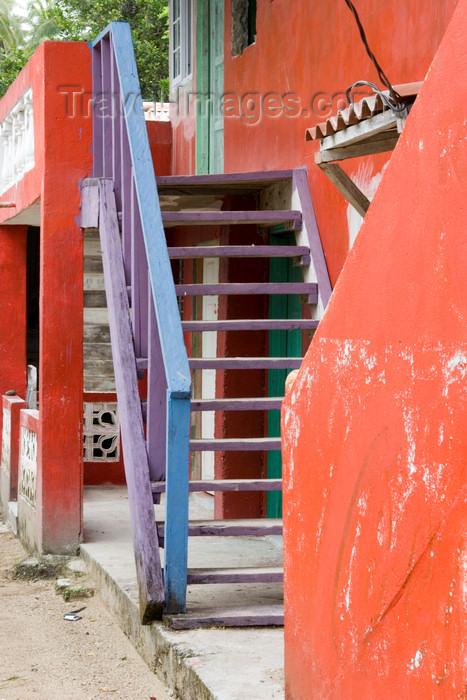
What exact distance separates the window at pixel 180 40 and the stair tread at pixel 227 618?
19.6 feet

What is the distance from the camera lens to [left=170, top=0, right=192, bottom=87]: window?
31.2 feet

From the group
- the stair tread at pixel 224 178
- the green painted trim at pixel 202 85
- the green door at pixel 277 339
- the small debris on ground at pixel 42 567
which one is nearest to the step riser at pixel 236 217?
the stair tread at pixel 224 178

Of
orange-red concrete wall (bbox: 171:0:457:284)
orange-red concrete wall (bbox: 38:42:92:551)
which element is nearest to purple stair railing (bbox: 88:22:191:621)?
orange-red concrete wall (bbox: 38:42:92:551)

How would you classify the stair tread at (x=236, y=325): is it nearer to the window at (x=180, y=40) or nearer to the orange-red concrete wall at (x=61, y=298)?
the orange-red concrete wall at (x=61, y=298)

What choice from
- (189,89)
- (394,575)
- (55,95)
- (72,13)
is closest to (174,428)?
(394,575)

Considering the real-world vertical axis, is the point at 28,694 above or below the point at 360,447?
below

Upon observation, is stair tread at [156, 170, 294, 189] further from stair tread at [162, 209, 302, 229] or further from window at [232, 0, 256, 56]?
window at [232, 0, 256, 56]

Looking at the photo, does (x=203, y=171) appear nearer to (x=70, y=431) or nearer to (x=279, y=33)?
(x=279, y=33)

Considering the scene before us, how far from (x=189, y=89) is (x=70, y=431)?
3.77m

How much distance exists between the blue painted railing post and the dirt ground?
67 cm

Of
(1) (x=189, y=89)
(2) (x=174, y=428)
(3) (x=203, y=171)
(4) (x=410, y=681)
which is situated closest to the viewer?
(4) (x=410, y=681)

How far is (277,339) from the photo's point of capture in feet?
25.8

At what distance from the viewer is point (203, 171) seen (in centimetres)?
884

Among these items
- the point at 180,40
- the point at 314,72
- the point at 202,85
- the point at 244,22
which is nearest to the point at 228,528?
the point at 314,72
